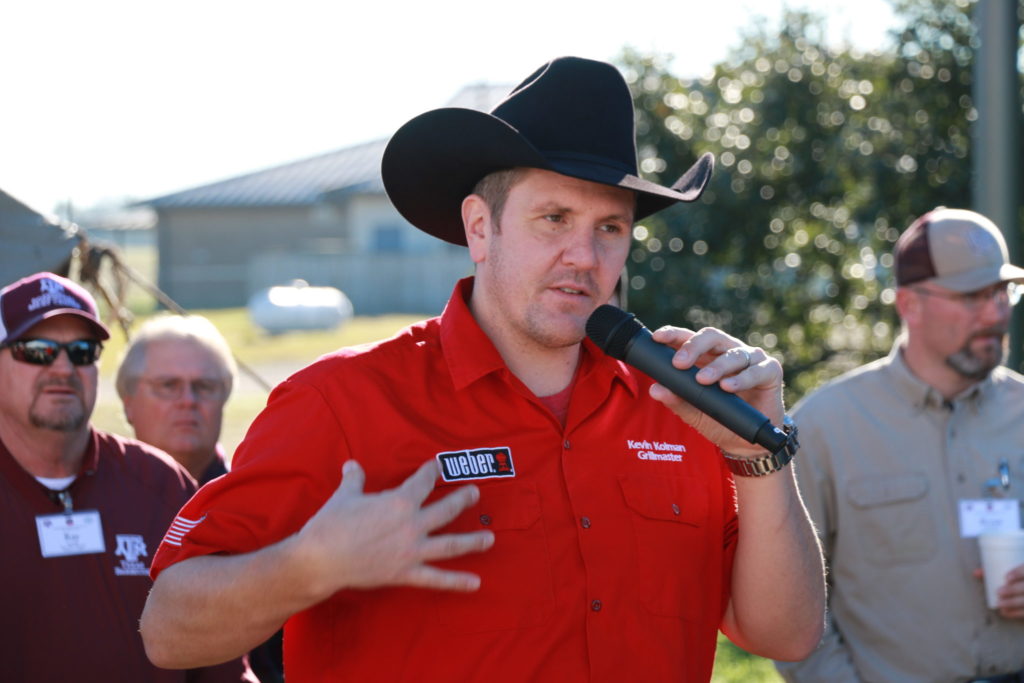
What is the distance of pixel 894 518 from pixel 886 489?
11 centimetres

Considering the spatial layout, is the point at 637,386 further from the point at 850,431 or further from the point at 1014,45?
the point at 1014,45

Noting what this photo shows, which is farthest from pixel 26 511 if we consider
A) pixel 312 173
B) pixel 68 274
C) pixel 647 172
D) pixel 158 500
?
pixel 312 173

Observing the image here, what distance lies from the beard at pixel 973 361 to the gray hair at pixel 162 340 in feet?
9.74

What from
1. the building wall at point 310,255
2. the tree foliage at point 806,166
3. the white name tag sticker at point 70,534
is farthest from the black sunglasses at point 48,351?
the building wall at point 310,255

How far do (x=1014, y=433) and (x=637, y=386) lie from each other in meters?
2.18

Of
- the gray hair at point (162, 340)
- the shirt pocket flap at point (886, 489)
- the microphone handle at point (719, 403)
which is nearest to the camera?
the microphone handle at point (719, 403)

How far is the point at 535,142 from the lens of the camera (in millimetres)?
2646

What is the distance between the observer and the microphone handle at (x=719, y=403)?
2.26 m

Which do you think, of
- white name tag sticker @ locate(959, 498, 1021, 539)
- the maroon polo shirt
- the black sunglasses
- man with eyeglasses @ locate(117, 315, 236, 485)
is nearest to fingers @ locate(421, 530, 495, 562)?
the maroon polo shirt

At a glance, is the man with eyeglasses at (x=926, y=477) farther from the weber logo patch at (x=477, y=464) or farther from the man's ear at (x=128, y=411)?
the man's ear at (x=128, y=411)

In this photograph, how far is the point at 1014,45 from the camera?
5.79m

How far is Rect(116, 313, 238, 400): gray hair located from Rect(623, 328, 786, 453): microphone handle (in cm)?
311

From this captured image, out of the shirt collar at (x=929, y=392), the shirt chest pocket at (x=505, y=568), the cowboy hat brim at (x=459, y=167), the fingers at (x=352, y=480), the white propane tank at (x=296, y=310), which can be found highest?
the cowboy hat brim at (x=459, y=167)

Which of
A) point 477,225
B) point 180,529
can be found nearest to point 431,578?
point 180,529
